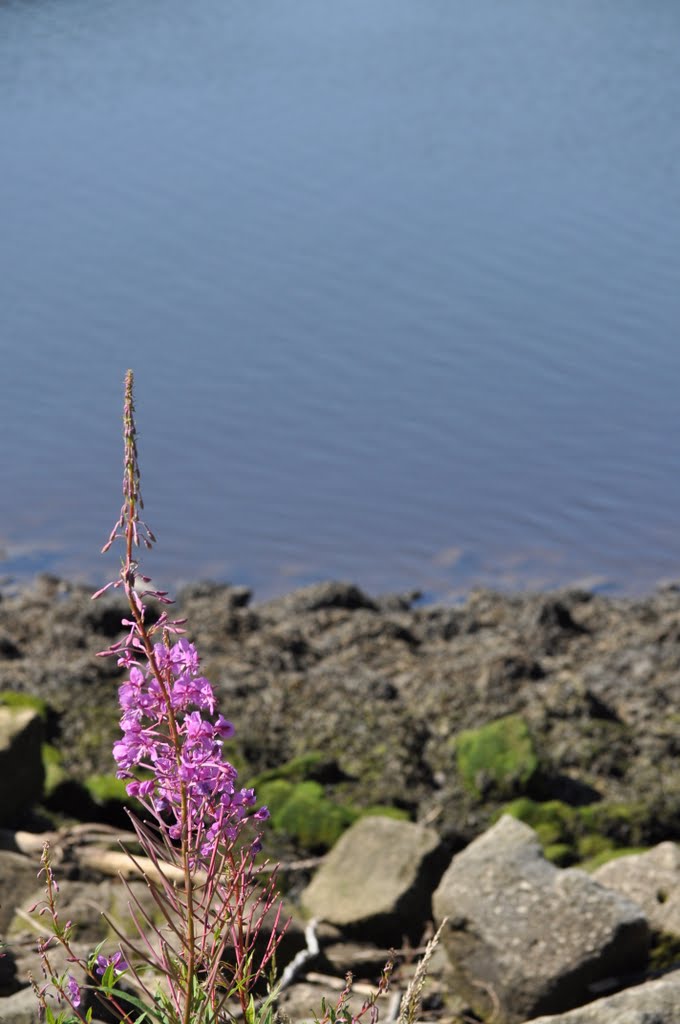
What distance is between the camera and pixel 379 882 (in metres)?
6.12

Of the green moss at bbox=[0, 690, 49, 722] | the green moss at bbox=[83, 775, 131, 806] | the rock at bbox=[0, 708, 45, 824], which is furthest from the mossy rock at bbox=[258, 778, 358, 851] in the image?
the green moss at bbox=[0, 690, 49, 722]

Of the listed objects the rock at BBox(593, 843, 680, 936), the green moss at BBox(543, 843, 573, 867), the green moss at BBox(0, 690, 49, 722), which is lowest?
the green moss at BBox(543, 843, 573, 867)

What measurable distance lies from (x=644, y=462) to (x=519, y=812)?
907cm

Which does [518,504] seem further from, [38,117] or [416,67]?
[416,67]

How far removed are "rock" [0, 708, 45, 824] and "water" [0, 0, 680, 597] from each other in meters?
6.42

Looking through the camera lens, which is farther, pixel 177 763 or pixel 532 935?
pixel 532 935

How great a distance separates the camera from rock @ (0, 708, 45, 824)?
6.57m

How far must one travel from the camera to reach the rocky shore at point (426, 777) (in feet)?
16.9

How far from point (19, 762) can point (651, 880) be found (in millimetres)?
3268

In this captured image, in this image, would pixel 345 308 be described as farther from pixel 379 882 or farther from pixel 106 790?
pixel 379 882

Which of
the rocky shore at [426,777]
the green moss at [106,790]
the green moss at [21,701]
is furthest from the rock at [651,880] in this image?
the green moss at [21,701]

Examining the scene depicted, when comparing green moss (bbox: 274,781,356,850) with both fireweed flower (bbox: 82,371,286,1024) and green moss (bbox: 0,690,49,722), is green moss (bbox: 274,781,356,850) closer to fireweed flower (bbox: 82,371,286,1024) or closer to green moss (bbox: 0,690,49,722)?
green moss (bbox: 0,690,49,722)

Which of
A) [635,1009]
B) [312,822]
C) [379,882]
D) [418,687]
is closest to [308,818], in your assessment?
[312,822]

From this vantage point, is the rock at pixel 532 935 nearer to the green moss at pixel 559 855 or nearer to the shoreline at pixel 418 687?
the green moss at pixel 559 855
